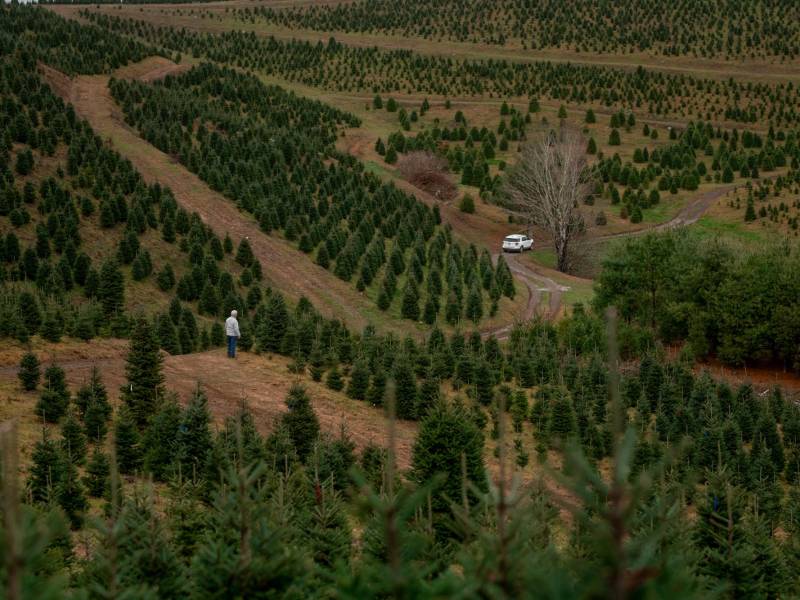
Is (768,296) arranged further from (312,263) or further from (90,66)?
(90,66)

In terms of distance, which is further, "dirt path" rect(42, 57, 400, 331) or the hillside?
"dirt path" rect(42, 57, 400, 331)

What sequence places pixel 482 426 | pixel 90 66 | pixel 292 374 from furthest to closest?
pixel 90 66 → pixel 292 374 → pixel 482 426

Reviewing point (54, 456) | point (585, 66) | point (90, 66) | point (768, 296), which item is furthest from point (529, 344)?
point (585, 66)

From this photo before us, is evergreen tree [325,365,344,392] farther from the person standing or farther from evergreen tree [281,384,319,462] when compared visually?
→ evergreen tree [281,384,319,462]

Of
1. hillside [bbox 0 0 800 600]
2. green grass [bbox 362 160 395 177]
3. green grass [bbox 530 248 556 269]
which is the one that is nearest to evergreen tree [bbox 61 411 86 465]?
hillside [bbox 0 0 800 600]

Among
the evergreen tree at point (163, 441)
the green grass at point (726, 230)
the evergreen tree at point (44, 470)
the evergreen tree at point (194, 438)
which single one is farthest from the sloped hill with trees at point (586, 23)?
the evergreen tree at point (44, 470)

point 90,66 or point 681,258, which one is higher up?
point 90,66

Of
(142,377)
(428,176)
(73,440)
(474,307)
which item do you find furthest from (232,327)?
(428,176)

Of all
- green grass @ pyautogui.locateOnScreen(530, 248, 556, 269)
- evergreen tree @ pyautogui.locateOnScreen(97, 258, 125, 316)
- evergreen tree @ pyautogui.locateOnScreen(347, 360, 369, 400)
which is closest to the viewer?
evergreen tree @ pyautogui.locateOnScreen(347, 360, 369, 400)
